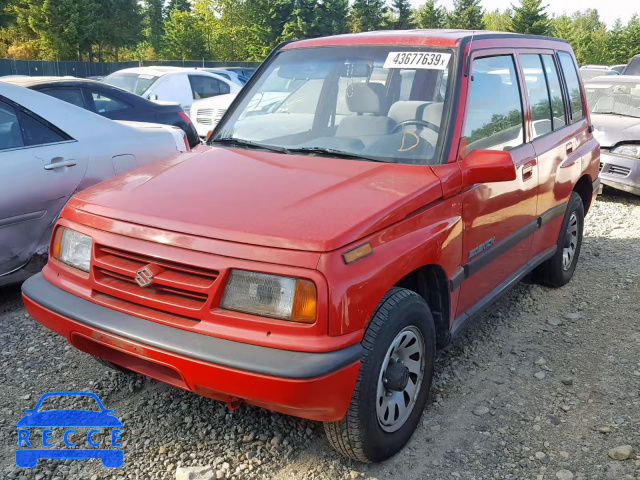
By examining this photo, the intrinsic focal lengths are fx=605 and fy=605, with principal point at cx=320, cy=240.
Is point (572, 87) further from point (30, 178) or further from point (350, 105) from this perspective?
point (30, 178)

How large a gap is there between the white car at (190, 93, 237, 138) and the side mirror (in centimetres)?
834

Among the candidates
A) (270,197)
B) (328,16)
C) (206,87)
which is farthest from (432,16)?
(270,197)

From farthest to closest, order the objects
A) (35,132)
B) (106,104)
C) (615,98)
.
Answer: (615,98) → (106,104) → (35,132)

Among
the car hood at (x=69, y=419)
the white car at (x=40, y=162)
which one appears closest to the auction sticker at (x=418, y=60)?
the white car at (x=40, y=162)

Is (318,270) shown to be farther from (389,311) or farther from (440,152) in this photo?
(440,152)

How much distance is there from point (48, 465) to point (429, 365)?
5.93 feet

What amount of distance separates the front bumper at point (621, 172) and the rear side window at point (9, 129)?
6890mm

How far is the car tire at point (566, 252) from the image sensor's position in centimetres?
471

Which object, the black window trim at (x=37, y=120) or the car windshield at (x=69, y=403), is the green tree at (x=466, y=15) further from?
the car windshield at (x=69, y=403)

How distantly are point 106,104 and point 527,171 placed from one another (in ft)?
16.9

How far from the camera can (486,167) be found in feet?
9.78

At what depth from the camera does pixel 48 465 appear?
Answer: 2.72m

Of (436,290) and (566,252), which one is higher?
(436,290)

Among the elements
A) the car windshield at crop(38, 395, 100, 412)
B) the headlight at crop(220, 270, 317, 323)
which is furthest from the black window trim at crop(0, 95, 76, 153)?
the headlight at crop(220, 270, 317, 323)
